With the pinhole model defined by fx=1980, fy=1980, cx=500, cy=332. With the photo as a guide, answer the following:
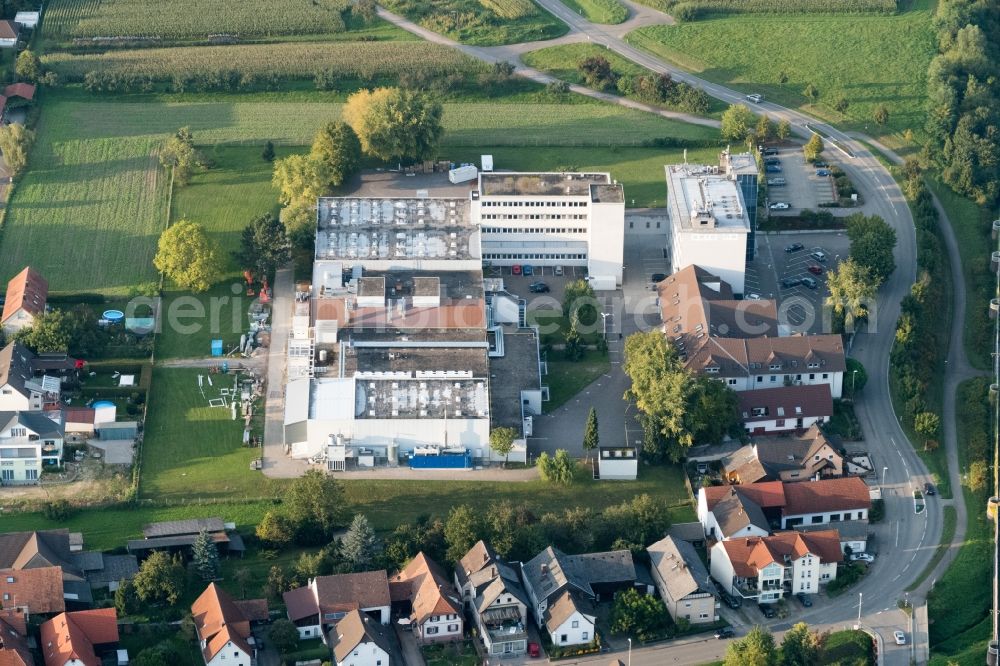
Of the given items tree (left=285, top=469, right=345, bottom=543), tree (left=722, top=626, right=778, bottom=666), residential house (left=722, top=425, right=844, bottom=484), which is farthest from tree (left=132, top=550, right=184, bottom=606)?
residential house (left=722, top=425, right=844, bottom=484)

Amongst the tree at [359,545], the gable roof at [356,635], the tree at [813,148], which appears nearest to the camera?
the gable roof at [356,635]

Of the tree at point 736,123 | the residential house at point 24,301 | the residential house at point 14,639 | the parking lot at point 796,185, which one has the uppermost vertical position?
the tree at point 736,123

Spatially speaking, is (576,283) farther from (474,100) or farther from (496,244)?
(474,100)

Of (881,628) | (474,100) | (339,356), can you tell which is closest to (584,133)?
(474,100)

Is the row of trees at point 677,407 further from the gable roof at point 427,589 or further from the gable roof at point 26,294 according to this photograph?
the gable roof at point 26,294

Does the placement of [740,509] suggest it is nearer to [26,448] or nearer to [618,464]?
[618,464]

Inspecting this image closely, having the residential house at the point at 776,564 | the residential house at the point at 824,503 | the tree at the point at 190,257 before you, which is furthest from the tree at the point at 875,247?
the tree at the point at 190,257
